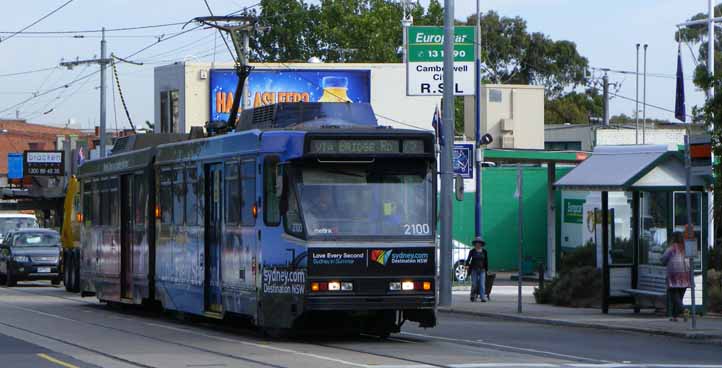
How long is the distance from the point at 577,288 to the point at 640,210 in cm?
393

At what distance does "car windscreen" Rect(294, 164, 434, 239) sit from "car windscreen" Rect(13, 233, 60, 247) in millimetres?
24566

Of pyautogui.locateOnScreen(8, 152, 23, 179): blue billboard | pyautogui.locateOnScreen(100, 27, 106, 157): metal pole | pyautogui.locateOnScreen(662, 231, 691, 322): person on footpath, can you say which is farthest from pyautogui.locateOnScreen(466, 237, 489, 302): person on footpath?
pyautogui.locateOnScreen(8, 152, 23, 179): blue billboard

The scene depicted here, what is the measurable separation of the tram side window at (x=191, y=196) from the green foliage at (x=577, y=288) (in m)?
10.7

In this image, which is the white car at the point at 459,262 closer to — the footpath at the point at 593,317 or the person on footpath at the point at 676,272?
the footpath at the point at 593,317

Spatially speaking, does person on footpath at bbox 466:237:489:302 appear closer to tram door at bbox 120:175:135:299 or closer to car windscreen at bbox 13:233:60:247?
tram door at bbox 120:175:135:299

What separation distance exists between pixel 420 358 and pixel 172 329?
702cm

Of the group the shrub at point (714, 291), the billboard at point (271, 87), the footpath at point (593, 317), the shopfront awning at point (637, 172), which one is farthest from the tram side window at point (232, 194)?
the billboard at point (271, 87)

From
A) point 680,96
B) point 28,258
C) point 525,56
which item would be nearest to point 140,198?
point 28,258

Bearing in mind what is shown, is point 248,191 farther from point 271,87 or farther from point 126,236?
point 271,87

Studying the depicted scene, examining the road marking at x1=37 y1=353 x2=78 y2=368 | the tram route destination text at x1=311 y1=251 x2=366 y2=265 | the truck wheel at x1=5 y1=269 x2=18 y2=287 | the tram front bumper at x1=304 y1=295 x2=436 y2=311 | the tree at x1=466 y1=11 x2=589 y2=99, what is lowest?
the truck wheel at x1=5 y1=269 x2=18 y2=287

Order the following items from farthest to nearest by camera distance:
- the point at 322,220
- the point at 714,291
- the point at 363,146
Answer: the point at 714,291 → the point at 363,146 → the point at 322,220

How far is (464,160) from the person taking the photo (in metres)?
33.4

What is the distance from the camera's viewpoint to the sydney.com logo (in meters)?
18.7

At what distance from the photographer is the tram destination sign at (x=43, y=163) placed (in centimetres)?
7644
